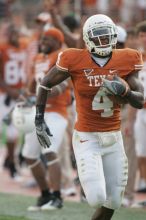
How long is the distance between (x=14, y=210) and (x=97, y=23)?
2410 mm

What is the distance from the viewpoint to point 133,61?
6.96 m

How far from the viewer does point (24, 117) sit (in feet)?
28.4

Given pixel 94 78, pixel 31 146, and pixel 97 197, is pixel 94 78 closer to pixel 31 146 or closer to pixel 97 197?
pixel 97 197

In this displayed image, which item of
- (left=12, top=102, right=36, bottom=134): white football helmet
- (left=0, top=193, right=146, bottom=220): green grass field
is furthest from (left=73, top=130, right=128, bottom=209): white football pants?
(left=12, top=102, right=36, bottom=134): white football helmet

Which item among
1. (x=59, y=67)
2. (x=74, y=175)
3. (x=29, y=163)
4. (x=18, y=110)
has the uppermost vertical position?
(x=59, y=67)

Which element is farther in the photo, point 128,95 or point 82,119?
point 82,119

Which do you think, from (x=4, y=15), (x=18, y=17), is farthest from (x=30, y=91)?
(x=4, y=15)

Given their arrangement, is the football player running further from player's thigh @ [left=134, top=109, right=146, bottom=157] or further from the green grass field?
player's thigh @ [left=134, top=109, right=146, bottom=157]

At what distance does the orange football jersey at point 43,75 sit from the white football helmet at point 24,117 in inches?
8.7

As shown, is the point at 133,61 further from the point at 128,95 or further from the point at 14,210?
the point at 14,210

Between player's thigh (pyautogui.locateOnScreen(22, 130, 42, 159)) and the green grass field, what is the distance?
51 cm

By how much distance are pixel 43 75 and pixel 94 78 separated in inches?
78.9

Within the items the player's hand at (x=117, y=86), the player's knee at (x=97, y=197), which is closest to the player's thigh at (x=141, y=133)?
the player's knee at (x=97, y=197)

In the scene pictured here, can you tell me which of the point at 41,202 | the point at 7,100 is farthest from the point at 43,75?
the point at 7,100
